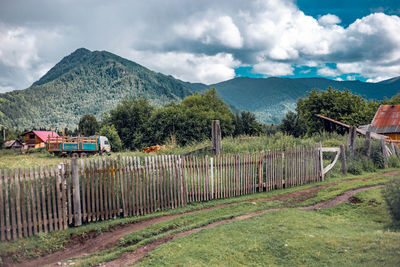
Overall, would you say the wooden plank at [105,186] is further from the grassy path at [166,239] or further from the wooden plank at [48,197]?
the grassy path at [166,239]

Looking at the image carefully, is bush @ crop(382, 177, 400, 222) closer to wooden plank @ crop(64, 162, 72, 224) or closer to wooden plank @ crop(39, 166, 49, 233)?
wooden plank @ crop(64, 162, 72, 224)

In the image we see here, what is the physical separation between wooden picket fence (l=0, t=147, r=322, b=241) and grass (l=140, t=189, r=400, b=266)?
9.81ft

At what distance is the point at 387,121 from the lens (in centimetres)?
3606

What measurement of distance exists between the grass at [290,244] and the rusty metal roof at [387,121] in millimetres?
33643

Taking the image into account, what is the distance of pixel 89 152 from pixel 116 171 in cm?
2853

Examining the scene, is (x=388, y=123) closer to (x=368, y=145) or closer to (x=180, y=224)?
(x=368, y=145)

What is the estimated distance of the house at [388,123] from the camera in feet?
115

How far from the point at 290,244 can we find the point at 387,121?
38.5 m

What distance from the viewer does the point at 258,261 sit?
4984mm

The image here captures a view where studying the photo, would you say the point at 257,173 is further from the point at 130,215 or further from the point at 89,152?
the point at 89,152

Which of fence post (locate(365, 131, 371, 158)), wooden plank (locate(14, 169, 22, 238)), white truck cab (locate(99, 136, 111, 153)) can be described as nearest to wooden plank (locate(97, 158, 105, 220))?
wooden plank (locate(14, 169, 22, 238))

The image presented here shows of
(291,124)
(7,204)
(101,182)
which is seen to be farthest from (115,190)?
(291,124)

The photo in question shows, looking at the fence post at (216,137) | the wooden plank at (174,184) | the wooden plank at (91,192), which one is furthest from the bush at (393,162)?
the wooden plank at (91,192)

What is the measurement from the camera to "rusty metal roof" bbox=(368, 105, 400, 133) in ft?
115
